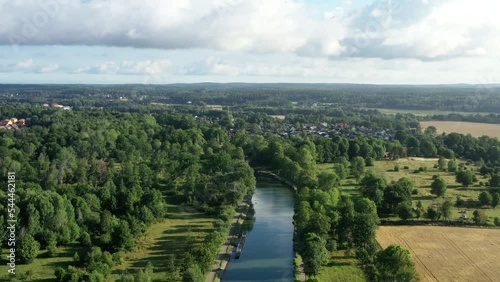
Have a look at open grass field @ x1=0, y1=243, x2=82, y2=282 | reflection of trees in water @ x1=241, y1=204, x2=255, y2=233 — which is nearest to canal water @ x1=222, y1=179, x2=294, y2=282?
reflection of trees in water @ x1=241, y1=204, x2=255, y2=233

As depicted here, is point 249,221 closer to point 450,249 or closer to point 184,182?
point 184,182

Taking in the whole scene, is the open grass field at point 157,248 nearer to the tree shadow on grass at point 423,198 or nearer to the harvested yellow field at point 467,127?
the tree shadow on grass at point 423,198

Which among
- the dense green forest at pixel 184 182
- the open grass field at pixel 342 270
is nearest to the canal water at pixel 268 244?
the dense green forest at pixel 184 182

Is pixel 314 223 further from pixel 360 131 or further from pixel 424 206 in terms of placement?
pixel 360 131

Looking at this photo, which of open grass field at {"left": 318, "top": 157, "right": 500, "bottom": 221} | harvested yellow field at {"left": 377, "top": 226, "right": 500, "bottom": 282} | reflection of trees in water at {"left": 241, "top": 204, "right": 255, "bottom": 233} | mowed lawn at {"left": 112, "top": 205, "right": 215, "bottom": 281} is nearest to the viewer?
harvested yellow field at {"left": 377, "top": 226, "right": 500, "bottom": 282}

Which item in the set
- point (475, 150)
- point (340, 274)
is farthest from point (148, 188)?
point (475, 150)

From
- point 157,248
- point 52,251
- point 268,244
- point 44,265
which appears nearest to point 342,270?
point 268,244

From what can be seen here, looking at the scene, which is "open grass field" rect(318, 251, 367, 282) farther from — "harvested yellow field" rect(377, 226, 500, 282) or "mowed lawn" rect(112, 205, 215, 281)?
"mowed lawn" rect(112, 205, 215, 281)
